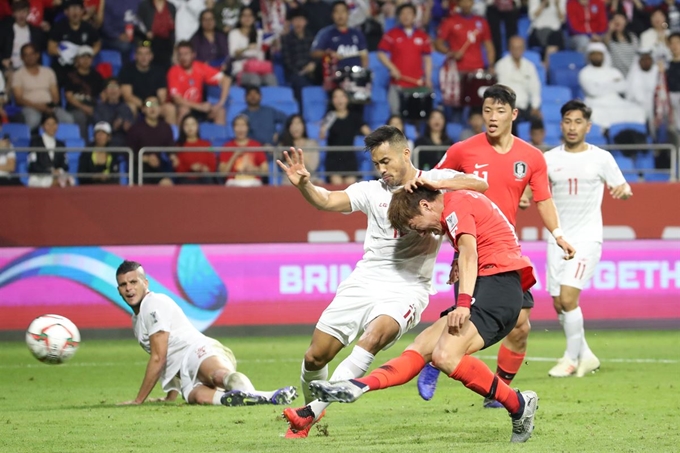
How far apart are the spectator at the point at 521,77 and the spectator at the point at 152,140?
17.5 ft

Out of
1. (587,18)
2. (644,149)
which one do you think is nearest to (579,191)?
(644,149)

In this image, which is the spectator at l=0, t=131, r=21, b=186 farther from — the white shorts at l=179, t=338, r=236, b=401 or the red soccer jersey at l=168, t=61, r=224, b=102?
the white shorts at l=179, t=338, r=236, b=401

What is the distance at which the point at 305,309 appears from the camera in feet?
47.6

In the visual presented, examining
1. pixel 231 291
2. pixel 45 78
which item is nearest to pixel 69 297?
pixel 231 291

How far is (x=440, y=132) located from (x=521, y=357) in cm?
776

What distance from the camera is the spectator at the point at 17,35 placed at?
56.2 feet

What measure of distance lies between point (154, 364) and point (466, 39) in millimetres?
10524

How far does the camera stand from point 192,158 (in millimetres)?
15477

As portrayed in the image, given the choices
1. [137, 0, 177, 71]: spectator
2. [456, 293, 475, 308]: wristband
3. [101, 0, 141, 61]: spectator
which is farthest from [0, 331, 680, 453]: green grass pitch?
[101, 0, 141, 61]: spectator

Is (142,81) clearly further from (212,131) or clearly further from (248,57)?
(248,57)

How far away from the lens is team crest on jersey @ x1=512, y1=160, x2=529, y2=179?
8.44 metres

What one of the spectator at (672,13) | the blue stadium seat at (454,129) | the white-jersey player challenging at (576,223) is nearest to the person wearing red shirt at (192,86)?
the blue stadium seat at (454,129)

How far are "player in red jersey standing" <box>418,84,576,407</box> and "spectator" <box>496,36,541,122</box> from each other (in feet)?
29.9

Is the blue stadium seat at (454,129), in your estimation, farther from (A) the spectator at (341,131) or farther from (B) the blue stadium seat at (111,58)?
(B) the blue stadium seat at (111,58)
